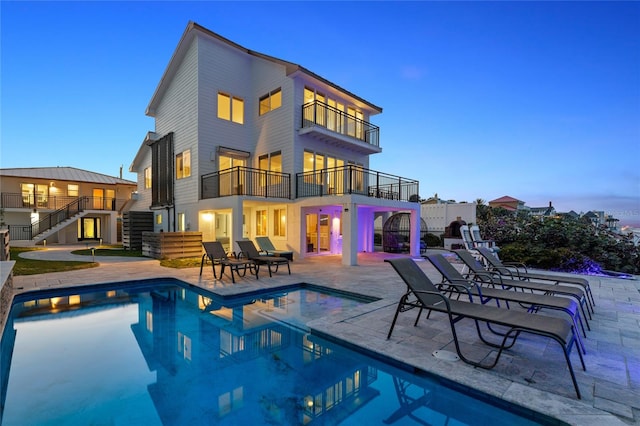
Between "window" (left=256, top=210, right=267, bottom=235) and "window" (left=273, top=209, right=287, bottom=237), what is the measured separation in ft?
2.50

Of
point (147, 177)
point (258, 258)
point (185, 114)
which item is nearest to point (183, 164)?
point (185, 114)

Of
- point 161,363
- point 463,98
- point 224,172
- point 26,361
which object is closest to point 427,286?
point 161,363

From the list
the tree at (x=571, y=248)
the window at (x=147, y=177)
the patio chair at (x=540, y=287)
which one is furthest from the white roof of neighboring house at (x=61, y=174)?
the tree at (x=571, y=248)

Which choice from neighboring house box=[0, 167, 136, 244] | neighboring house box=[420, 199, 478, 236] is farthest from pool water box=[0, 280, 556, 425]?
neighboring house box=[0, 167, 136, 244]

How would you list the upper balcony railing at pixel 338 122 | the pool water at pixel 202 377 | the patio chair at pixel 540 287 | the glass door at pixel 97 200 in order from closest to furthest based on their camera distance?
the pool water at pixel 202 377, the patio chair at pixel 540 287, the upper balcony railing at pixel 338 122, the glass door at pixel 97 200

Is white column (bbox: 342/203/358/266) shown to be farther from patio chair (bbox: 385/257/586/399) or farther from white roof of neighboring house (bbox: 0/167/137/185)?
white roof of neighboring house (bbox: 0/167/137/185)

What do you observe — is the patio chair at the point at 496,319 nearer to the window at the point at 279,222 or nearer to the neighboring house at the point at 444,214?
the window at the point at 279,222

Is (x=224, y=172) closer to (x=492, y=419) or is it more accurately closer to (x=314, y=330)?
(x=314, y=330)

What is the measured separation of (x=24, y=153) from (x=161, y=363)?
136ft

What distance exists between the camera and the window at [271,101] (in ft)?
48.4

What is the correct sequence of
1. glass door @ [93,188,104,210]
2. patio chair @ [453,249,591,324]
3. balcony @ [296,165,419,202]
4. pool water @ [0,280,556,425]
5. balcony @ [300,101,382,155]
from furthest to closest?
glass door @ [93,188,104,210] → balcony @ [300,101,382,155] → balcony @ [296,165,419,202] → patio chair @ [453,249,591,324] → pool water @ [0,280,556,425]

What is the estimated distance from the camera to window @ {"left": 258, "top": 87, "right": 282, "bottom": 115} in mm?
14742

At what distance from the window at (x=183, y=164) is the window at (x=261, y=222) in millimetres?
4137

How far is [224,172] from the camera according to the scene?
46.0ft
